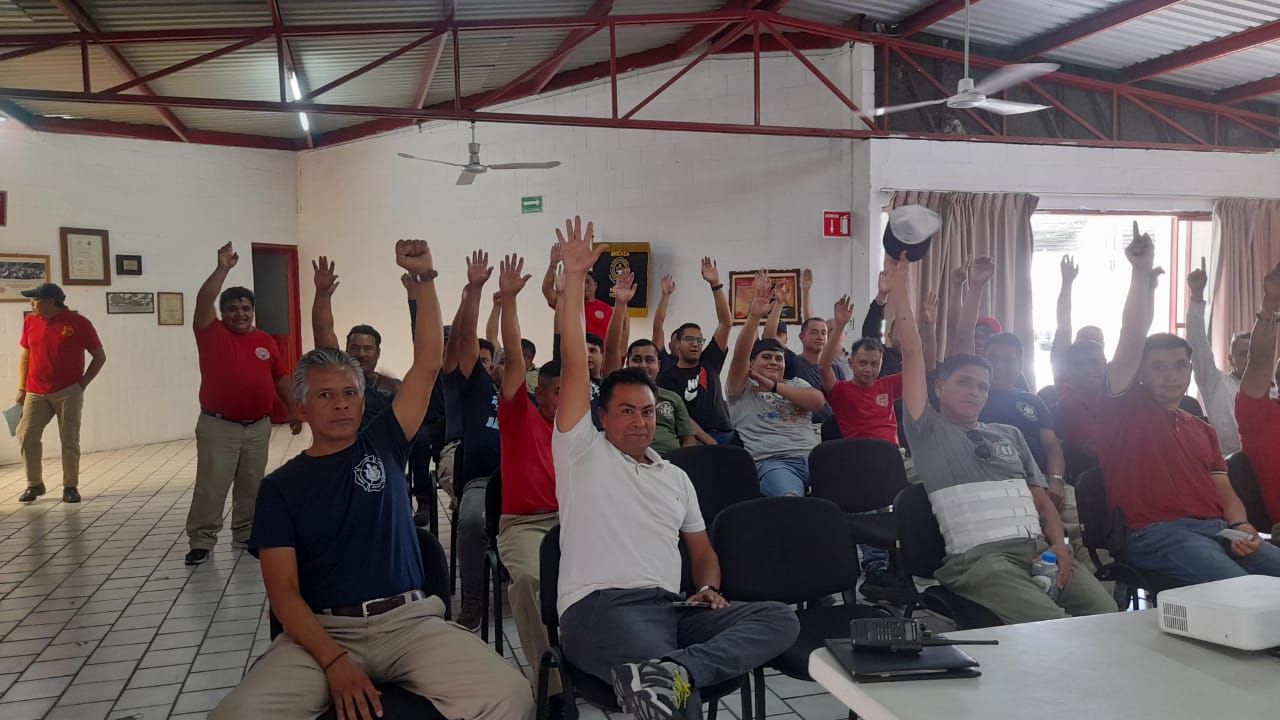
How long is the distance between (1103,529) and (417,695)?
2.36 meters

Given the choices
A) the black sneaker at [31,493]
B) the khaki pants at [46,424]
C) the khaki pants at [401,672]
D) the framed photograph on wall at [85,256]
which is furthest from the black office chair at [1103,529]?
the framed photograph on wall at [85,256]

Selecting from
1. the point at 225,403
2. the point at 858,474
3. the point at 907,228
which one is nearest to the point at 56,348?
the point at 225,403

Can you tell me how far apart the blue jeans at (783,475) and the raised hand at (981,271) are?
116 cm

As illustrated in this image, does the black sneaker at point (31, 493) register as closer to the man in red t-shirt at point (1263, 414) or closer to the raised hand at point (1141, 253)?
the raised hand at point (1141, 253)

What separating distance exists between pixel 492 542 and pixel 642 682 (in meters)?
1.54

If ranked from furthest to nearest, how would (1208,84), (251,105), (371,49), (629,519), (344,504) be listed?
(1208,84) < (371,49) < (251,105) < (629,519) < (344,504)

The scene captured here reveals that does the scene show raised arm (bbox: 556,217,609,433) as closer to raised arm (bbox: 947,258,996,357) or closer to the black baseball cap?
raised arm (bbox: 947,258,996,357)

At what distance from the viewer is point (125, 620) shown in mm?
3912

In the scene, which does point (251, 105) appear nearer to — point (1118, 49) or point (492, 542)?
point (492, 542)

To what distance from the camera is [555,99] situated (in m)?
8.83

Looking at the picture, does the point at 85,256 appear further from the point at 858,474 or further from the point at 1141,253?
the point at 1141,253

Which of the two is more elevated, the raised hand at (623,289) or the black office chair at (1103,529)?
the raised hand at (623,289)

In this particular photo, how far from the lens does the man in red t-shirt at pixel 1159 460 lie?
283 cm

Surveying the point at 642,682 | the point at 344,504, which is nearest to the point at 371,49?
the point at 344,504
